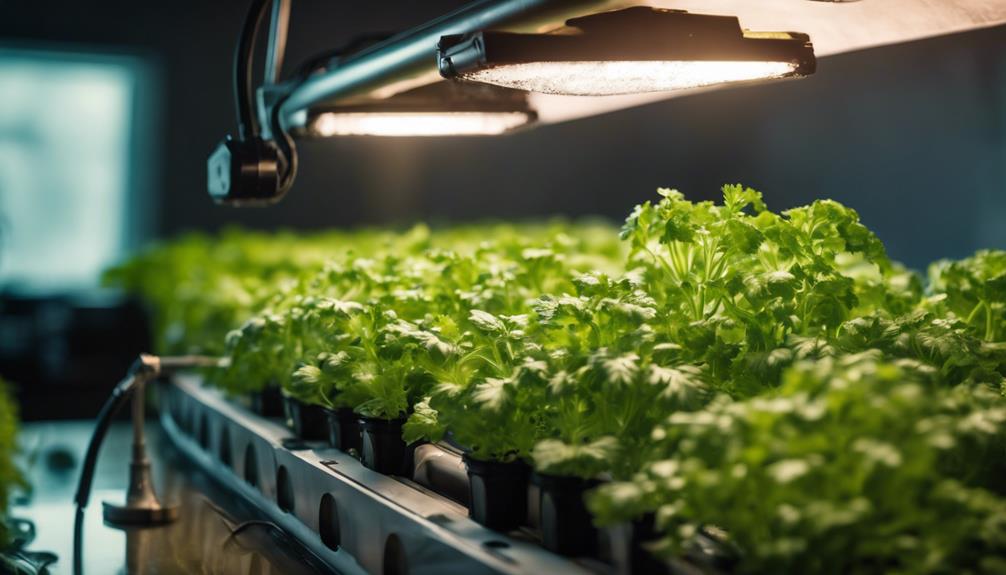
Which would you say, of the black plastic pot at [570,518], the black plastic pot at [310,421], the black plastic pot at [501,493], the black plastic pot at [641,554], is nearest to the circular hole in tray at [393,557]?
the black plastic pot at [501,493]

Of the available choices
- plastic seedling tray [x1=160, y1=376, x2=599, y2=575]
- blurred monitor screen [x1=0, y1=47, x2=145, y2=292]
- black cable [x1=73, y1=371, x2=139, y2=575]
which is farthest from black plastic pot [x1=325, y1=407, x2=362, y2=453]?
blurred monitor screen [x1=0, y1=47, x2=145, y2=292]

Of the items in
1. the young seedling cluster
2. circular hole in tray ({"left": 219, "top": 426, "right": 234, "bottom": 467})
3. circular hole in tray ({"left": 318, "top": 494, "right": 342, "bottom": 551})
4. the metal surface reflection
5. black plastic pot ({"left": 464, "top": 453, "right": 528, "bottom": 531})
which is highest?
the young seedling cluster

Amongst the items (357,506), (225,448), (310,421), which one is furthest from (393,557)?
(225,448)

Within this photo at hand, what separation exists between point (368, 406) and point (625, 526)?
53cm

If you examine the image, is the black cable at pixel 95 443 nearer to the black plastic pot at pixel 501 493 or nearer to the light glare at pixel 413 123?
the light glare at pixel 413 123

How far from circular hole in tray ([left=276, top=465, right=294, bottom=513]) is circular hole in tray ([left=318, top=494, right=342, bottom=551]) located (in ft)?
0.55

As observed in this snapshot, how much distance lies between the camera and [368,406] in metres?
1.39

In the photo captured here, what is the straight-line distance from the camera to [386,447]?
1.43 m

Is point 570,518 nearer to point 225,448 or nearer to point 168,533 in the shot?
point 168,533

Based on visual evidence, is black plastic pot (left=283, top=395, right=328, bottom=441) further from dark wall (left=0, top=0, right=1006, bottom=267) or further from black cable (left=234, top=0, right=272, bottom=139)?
dark wall (left=0, top=0, right=1006, bottom=267)

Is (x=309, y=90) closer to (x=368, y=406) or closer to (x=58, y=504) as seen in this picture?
(x=368, y=406)

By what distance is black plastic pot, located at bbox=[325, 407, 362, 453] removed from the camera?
5.09 ft

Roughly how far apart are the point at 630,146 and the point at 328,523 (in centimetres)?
697

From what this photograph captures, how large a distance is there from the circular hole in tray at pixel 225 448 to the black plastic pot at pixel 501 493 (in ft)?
2.87
